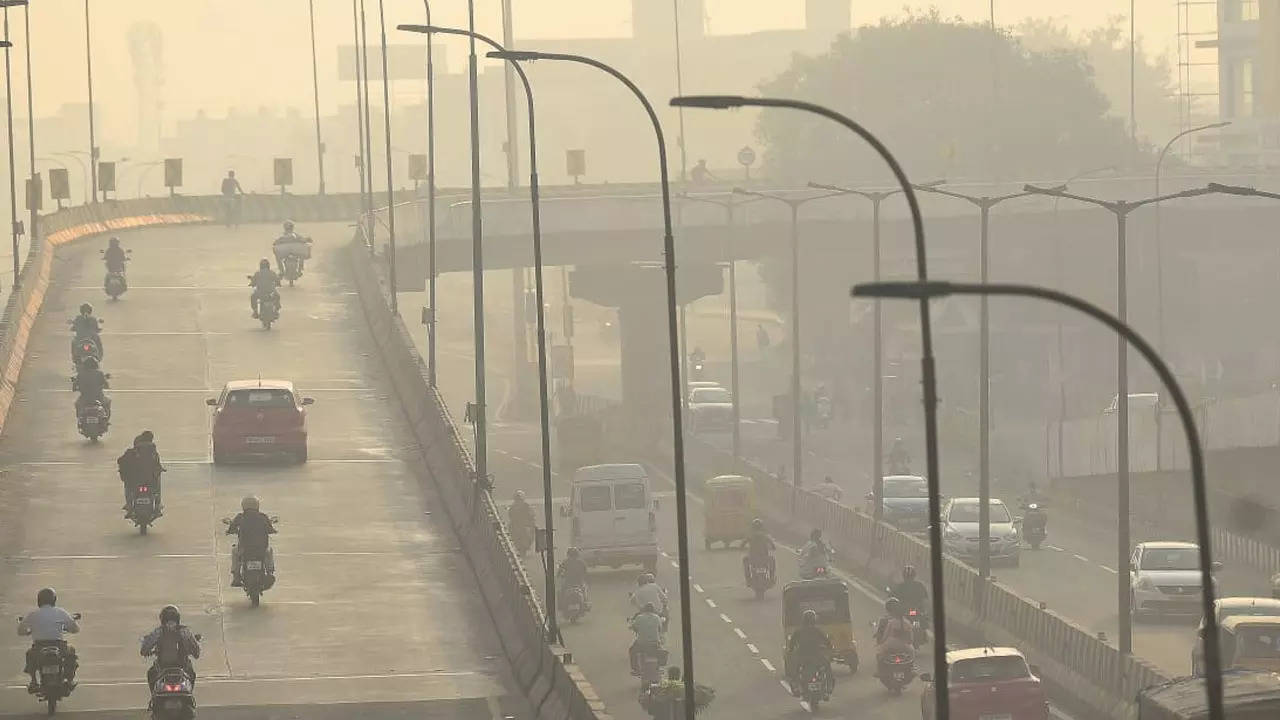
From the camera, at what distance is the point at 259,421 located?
49875 mm

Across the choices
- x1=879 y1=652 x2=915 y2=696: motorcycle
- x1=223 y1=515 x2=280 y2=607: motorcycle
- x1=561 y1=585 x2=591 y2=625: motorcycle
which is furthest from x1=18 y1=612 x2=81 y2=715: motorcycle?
x1=561 y1=585 x2=591 y2=625: motorcycle

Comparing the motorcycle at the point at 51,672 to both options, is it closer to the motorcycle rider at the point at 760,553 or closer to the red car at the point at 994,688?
the red car at the point at 994,688

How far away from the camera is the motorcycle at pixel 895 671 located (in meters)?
41.7

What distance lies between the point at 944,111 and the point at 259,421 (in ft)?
312

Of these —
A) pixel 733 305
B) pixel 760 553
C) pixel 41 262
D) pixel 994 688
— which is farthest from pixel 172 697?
pixel 733 305

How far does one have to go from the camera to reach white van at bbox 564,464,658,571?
5572 centimetres

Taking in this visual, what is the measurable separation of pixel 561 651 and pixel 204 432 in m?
22.3

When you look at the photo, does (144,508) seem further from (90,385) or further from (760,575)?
(760,575)

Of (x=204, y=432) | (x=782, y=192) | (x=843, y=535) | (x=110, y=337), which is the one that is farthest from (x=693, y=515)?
(x=782, y=192)

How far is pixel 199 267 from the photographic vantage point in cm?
8331

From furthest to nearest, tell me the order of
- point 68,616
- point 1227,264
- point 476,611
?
1. point 1227,264
2. point 476,611
3. point 68,616

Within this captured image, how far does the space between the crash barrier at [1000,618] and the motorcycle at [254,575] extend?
1182cm

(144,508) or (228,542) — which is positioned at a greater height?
(144,508)

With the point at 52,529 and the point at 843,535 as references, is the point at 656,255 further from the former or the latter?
→ the point at 52,529
